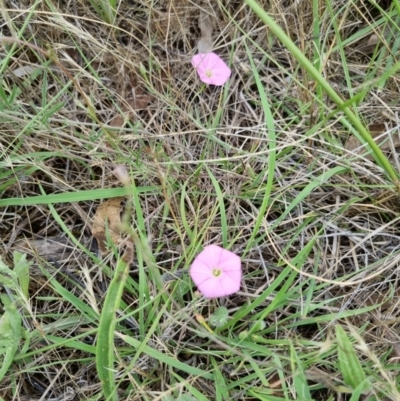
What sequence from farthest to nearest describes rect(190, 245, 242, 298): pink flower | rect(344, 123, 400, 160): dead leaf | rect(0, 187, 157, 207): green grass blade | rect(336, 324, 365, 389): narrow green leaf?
rect(344, 123, 400, 160): dead leaf, rect(0, 187, 157, 207): green grass blade, rect(190, 245, 242, 298): pink flower, rect(336, 324, 365, 389): narrow green leaf

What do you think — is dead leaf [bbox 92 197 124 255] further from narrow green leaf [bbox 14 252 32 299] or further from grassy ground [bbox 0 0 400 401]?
narrow green leaf [bbox 14 252 32 299]

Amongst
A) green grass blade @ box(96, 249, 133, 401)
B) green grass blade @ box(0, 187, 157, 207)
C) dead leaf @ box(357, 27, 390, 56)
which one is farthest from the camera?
dead leaf @ box(357, 27, 390, 56)

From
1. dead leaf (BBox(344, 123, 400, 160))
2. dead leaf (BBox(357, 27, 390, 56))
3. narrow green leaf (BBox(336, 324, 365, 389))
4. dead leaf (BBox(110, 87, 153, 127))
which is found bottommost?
narrow green leaf (BBox(336, 324, 365, 389))

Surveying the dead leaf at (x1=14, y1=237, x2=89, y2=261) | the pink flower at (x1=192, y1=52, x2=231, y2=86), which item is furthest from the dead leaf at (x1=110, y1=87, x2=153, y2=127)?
the dead leaf at (x1=14, y1=237, x2=89, y2=261)

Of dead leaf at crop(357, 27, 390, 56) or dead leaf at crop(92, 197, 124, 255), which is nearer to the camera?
dead leaf at crop(92, 197, 124, 255)

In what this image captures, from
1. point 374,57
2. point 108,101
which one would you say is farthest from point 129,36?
point 374,57

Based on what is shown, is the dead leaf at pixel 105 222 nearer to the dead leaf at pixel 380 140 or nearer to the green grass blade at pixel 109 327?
the green grass blade at pixel 109 327

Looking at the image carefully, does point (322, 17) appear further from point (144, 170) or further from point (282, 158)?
point (144, 170)
